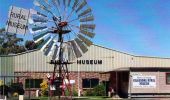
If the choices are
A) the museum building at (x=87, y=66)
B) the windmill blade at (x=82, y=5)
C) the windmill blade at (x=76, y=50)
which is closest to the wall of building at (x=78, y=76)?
the museum building at (x=87, y=66)

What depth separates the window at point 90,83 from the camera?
57.4 metres

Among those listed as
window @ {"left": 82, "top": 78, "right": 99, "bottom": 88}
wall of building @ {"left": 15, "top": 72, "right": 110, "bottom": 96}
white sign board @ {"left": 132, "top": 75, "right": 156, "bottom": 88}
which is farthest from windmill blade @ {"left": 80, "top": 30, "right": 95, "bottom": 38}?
window @ {"left": 82, "top": 78, "right": 99, "bottom": 88}

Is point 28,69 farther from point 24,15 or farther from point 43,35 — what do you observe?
point 24,15

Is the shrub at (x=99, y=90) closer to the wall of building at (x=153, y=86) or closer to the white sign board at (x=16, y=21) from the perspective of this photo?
the wall of building at (x=153, y=86)

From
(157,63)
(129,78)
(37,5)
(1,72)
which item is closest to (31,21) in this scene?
(37,5)

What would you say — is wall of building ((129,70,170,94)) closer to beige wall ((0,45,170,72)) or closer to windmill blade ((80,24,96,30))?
beige wall ((0,45,170,72))

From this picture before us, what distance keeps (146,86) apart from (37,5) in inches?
720

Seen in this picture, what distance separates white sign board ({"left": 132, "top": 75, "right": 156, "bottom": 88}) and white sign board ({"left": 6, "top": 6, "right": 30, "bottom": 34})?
20.2 metres

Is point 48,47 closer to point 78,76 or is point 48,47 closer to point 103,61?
point 78,76

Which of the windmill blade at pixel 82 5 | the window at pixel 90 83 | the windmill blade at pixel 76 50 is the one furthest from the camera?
the window at pixel 90 83

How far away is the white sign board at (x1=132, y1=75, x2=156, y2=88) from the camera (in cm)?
4950

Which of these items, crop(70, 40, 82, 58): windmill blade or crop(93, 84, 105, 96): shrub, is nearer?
crop(70, 40, 82, 58): windmill blade

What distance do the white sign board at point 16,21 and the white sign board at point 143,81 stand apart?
2018 centimetres

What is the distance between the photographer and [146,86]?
4969 cm
